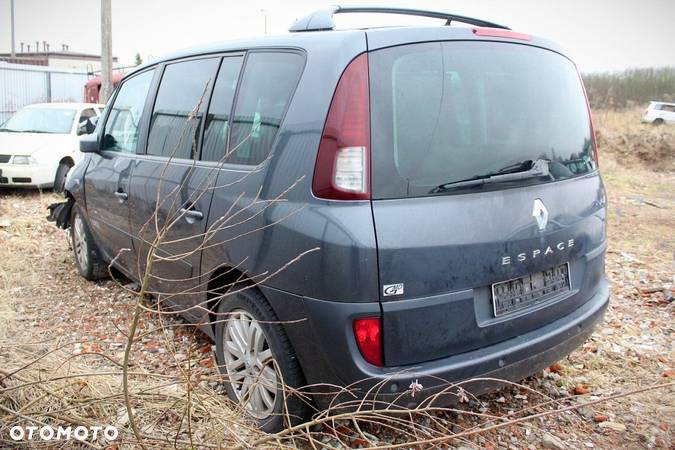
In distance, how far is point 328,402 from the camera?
7.57ft

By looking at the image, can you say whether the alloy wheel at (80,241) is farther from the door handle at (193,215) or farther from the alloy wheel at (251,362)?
the alloy wheel at (251,362)

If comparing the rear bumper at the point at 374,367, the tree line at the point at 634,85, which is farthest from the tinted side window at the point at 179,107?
the tree line at the point at 634,85

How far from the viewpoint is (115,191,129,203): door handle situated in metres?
3.80

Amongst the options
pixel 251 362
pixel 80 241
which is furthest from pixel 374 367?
pixel 80 241

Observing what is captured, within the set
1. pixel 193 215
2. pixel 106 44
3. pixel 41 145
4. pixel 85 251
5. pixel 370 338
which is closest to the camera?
pixel 370 338

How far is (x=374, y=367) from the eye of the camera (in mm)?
2164

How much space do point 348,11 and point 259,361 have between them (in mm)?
1750

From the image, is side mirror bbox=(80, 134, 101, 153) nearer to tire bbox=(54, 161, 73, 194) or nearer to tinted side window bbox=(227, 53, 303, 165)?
tinted side window bbox=(227, 53, 303, 165)

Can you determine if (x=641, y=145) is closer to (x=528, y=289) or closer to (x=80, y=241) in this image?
(x=80, y=241)

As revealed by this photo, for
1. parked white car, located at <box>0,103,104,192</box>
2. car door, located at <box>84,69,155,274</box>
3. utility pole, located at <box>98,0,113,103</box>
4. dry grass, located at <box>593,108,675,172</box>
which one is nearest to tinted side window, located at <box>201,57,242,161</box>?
car door, located at <box>84,69,155,274</box>

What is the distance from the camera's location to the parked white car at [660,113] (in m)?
24.0

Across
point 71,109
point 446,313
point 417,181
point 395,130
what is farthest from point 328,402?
point 71,109

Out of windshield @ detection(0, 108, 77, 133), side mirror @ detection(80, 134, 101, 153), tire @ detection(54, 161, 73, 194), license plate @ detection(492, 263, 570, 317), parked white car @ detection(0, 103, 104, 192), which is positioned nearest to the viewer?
license plate @ detection(492, 263, 570, 317)

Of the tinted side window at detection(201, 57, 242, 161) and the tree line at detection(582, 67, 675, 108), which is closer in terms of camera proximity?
the tinted side window at detection(201, 57, 242, 161)
